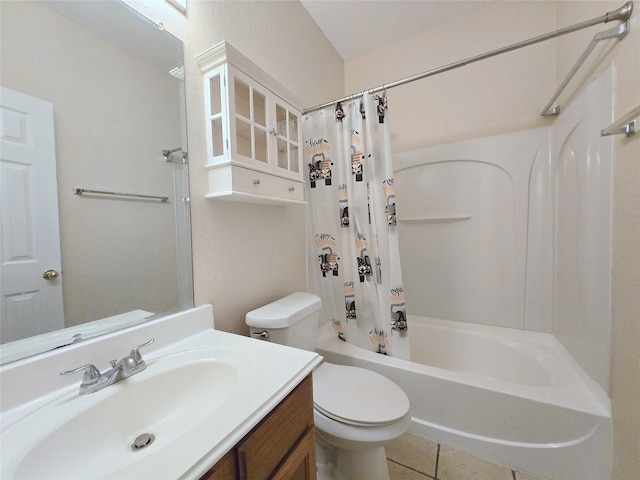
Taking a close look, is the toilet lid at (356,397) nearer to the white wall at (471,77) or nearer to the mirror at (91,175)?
the mirror at (91,175)

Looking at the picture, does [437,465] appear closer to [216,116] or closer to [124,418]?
[124,418]

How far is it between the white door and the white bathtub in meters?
1.19

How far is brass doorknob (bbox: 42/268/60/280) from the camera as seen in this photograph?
2.07 ft

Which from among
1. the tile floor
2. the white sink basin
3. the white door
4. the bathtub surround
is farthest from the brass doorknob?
the bathtub surround

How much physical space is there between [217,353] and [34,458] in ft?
1.26

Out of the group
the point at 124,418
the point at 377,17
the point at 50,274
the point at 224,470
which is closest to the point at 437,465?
the point at 224,470

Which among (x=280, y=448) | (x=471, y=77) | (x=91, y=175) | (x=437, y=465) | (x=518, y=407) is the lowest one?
(x=437, y=465)

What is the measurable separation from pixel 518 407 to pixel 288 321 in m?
1.09

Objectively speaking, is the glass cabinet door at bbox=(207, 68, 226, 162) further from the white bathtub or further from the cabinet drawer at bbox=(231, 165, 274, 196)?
the white bathtub

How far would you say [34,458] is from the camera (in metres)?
0.44

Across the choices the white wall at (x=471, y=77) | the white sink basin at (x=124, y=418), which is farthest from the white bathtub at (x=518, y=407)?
the white wall at (x=471, y=77)

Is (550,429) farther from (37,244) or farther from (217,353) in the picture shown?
(37,244)

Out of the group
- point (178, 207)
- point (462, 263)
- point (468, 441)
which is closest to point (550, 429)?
point (468, 441)

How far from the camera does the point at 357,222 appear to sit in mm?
1460
